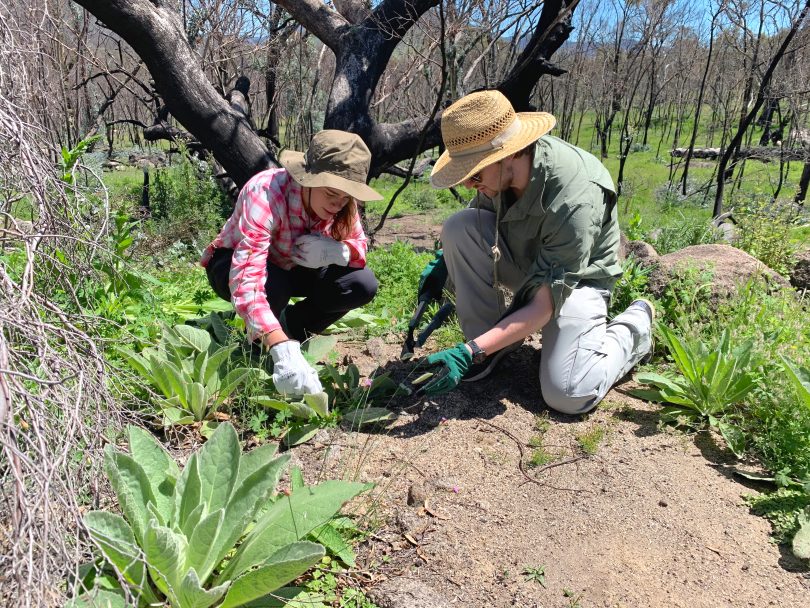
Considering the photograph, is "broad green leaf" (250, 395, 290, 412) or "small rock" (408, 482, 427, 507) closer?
"small rock" (408, 482, 427, 507)

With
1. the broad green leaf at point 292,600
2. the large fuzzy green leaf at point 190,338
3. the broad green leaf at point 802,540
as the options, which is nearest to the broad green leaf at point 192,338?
the large fuzzy green leaf at point 190,338

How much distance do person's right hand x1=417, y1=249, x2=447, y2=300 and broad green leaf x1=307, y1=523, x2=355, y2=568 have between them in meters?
1.52

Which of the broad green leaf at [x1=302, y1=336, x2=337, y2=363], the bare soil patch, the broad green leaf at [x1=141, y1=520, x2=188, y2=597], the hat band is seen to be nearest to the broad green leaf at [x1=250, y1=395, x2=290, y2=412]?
the bare soil patch

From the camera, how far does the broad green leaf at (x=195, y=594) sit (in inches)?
54.4

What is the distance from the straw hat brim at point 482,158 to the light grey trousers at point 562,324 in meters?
0.49

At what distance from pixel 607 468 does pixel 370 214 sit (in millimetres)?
6153

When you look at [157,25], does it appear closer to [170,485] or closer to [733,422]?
[170,485]

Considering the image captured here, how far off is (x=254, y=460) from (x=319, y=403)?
0.55 meters

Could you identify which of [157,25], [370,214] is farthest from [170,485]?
[370,214]

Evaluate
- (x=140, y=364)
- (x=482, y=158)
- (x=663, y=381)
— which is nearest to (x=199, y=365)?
(x=140, y=364)

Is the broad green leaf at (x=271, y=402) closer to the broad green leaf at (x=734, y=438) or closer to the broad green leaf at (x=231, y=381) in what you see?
the broad green leaf at (x=231, y=381)

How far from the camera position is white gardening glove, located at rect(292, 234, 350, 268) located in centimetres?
270

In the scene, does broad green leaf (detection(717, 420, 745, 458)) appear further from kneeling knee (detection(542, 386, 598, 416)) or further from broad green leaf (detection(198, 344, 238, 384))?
broad green leaf (detection(198, 344, 238, 384))

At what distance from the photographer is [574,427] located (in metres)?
2.54
